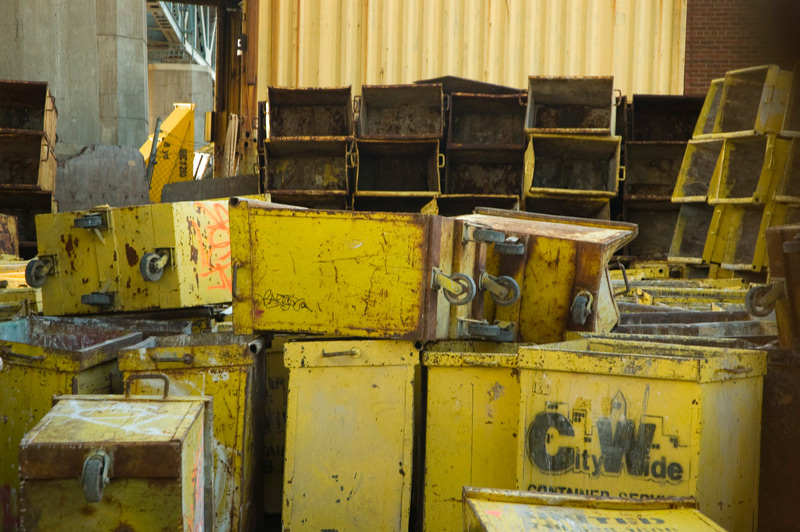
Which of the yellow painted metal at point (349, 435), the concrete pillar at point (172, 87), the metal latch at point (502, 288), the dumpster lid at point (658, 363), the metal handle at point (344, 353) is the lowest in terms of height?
the yellow painted metal at point (349, 435)

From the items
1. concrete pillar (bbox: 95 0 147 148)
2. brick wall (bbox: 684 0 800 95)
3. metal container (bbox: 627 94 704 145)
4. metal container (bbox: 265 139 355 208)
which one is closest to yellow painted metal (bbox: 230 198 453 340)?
metal container (bbox: 265 139 355 208)

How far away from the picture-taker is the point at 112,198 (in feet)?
34.2

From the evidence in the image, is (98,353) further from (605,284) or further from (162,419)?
(605,284)

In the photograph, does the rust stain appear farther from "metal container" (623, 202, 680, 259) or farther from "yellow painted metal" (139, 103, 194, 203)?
"yellow painted metal" (139, 103, 194, 203)

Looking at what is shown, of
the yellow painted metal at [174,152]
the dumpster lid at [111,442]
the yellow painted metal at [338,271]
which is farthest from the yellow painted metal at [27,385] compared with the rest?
the yellow painted metal at [174,152]

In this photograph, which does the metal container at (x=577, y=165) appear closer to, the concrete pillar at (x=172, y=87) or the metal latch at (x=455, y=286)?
the metal latch at (x=455, y=286)

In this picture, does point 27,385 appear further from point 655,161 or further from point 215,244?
point 655,161

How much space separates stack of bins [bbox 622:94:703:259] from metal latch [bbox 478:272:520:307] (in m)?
5.55

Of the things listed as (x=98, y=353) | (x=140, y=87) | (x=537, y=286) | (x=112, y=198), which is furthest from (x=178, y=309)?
(x=140, y=87)

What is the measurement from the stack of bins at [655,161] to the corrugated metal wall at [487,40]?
990 mm

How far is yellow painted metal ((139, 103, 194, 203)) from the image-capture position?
512 inches

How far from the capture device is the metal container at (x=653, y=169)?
8.91 metres

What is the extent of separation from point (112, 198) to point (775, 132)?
298 inches

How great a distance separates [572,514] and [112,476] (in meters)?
1.27
